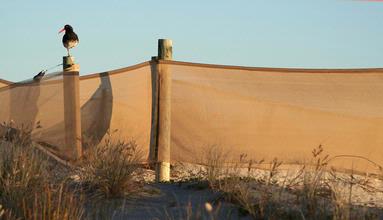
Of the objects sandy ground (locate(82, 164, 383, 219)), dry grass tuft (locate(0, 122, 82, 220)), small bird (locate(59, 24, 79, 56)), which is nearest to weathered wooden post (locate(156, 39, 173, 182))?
sandy ground (locate(82, 164, 383, 219))

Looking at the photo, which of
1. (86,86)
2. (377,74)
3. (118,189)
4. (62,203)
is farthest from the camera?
(86,86)

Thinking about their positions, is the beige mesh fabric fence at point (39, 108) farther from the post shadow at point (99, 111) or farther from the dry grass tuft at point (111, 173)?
the dry grass tuft at point (111, 173)

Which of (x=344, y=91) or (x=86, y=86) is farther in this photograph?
(x=86, y=86)

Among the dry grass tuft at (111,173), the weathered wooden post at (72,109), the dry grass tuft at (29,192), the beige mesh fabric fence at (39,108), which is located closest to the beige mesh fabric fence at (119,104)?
the weathered wooden post at (72,109)

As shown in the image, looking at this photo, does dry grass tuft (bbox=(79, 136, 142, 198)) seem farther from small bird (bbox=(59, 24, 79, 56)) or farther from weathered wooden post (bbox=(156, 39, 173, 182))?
small bird (bbox=(59, 24, 79, 56))

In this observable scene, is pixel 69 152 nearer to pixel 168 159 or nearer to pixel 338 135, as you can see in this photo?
pixel 168 159

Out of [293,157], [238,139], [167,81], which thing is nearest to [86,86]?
[167,81]

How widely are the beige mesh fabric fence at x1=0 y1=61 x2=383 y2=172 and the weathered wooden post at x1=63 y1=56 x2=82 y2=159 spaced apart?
0.11 metres

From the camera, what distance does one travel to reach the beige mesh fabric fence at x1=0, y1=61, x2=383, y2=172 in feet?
24.7

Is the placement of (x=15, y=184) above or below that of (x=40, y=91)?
below

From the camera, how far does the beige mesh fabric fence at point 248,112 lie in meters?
7.53

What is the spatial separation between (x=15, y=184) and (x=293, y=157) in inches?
140

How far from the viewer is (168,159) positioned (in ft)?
26.2

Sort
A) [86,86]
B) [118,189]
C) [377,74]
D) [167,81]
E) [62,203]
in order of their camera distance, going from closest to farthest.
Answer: [62,203]
[118,189]
[377,74]
[167,81]
[86,86]
